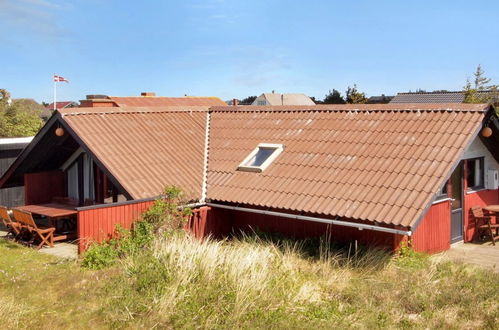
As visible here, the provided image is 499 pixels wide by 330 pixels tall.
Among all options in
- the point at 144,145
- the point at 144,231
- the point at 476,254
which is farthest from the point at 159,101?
the point at 476,254

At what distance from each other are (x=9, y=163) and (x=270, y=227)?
466 inches

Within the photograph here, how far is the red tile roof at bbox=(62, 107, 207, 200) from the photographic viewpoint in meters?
12.6

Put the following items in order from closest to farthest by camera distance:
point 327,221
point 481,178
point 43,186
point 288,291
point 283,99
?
point 288,291
point 327,221
point 481,178
point 43,186
point 283,99

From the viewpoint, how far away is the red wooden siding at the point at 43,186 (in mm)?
15375

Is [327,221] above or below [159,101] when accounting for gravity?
below

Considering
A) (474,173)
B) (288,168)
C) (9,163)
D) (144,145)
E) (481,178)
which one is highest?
(144,145)

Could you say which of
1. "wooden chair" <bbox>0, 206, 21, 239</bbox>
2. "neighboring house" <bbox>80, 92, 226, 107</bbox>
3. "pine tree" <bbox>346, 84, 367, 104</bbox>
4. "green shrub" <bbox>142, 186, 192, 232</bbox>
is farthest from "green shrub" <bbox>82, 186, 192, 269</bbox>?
"pine tree" <bbox>346, 84, 367, 104</bbox>

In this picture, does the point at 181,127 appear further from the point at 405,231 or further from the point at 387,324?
the point at 387,324

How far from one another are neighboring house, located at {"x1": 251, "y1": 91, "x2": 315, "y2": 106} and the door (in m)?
48.1

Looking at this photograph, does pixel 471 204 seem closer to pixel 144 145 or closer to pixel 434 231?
pixel 434 231

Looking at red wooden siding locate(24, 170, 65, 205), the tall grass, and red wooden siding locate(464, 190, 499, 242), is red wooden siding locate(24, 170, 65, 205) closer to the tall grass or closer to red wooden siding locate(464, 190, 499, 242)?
the tall grass

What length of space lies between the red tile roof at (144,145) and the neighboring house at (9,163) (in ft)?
21.6

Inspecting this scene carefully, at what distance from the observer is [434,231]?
12.2 metres

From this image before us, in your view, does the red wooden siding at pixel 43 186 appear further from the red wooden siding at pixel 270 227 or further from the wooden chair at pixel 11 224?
the red wooden siding at pixel 270 227
